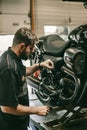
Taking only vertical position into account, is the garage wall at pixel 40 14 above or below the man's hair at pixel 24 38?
below

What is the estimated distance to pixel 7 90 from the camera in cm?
237

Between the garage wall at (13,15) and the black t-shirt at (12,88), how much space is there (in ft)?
12.6

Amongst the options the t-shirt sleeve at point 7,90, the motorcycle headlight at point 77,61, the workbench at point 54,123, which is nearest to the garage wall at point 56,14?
the workbench at point 54,123

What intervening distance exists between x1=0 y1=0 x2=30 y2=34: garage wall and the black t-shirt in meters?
3.86

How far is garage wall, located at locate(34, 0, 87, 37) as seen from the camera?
6.66 meters

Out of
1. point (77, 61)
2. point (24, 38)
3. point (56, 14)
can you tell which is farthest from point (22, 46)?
point (56, 14)

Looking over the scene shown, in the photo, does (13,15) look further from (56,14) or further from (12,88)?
(12,88)

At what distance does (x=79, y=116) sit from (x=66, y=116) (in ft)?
0.87

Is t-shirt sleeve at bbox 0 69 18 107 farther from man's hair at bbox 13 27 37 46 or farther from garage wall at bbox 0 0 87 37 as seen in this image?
garage wall at bbox 0 0 87 37

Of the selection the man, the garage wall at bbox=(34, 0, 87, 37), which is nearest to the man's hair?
the man

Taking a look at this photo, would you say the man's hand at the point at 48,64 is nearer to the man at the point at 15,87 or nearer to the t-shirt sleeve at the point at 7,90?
the man at the point at 15,87

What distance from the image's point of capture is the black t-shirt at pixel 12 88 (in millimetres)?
2365

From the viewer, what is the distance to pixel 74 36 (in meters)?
2.94

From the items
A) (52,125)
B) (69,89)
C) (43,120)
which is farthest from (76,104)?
(43,120)
